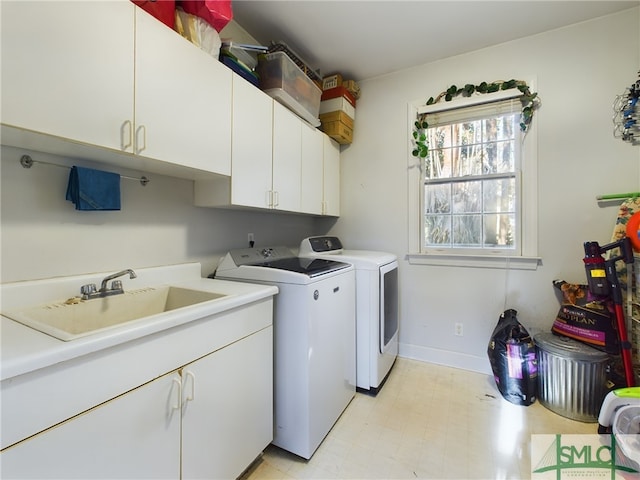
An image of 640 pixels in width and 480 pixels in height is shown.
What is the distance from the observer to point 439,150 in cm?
258

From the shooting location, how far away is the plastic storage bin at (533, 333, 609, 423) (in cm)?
173

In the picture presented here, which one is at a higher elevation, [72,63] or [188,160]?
[72,63]

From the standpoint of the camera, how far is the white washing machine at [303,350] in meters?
1.46

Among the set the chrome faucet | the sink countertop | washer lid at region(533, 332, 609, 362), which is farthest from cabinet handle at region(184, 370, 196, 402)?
washer lid at region(533, 332, 609, 362)

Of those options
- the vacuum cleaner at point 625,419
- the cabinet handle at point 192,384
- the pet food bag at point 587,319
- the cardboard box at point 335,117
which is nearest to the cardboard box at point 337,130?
the cardboard box at point 335,117

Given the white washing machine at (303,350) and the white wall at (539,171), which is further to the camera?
the white wall at (539,171)

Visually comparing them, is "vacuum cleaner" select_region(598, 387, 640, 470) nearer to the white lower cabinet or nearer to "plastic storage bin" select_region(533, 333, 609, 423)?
"plastic storage bin" select_region(533, 333, 609, 423)

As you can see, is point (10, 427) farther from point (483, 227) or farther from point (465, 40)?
point (465, 40)

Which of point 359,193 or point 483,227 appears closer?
point 483,227

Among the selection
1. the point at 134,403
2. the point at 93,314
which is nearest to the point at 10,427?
the point at 134,403

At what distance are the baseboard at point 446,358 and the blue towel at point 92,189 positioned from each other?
8.36 ft

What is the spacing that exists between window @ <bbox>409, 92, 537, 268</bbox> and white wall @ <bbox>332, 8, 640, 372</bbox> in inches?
4.2

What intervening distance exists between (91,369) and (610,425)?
2.45 metres
